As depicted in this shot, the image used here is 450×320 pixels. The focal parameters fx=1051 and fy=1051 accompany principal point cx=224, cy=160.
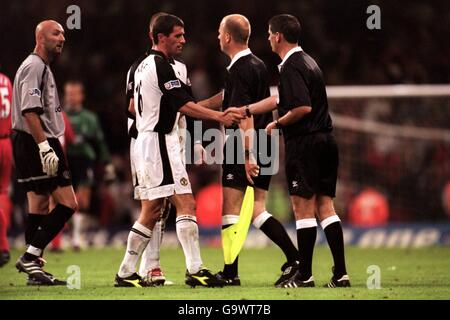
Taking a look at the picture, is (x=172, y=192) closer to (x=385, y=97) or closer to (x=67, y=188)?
(x=67, y=188)

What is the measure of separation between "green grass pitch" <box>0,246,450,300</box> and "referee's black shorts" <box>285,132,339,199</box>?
33.3 inches

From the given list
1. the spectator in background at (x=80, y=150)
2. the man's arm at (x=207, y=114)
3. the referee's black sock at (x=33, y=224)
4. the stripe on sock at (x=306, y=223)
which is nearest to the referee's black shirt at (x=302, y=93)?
the man's arm at (x=207, y=114)

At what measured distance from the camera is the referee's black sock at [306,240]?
8891mm

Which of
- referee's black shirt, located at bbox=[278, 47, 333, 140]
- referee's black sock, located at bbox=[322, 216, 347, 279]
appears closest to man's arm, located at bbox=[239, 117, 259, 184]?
referee's black shirt, located at bbox=[278, 47, 333, 140]

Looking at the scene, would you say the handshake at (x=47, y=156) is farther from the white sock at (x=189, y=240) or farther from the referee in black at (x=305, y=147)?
the referee in black at (x=305, y=147)

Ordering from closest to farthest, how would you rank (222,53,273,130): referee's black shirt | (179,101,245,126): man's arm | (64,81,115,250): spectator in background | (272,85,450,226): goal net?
1. (179,101,245,126): man's arm
2. (222,53,273,130): referee's black shirt
3. (64,81,115,250): spectator in background
4. (272,85,450,226): goal net

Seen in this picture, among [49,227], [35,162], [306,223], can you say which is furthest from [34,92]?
[306,223]

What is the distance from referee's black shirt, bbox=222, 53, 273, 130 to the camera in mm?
9258

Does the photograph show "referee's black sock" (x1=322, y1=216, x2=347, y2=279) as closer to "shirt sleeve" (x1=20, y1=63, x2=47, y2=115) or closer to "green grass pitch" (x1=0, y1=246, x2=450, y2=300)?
"green grass pitch" (x1=0, y1=246, x2=450, y2=300)

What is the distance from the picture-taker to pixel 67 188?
9672 millimetres

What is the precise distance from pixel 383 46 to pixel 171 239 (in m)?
5.71

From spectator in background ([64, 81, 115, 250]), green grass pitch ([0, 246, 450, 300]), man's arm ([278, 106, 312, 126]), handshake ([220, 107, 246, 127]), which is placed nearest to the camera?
green grass pitch ([0, 246, 450, 300])

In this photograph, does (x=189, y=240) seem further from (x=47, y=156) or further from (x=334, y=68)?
(x=334, y=68)

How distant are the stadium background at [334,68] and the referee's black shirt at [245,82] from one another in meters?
7.72
